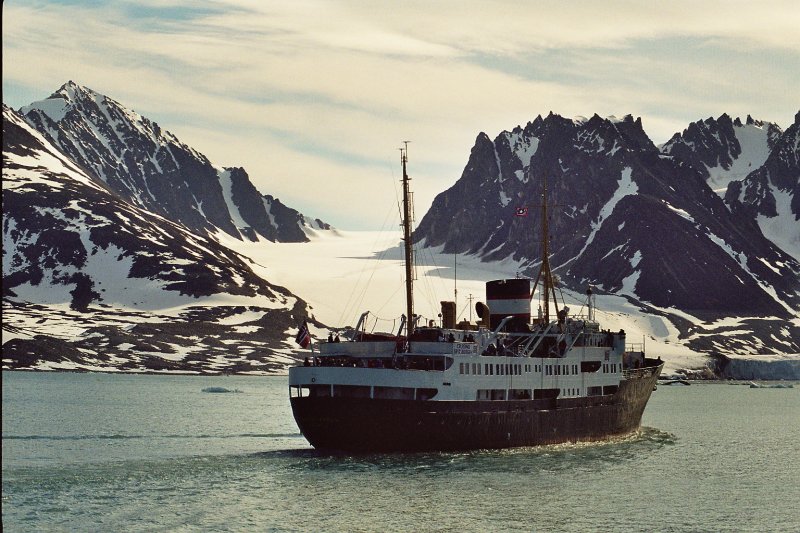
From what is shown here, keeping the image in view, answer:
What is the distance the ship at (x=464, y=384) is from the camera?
6862 cm

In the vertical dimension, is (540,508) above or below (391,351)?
below

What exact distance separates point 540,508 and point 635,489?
10.9 meters

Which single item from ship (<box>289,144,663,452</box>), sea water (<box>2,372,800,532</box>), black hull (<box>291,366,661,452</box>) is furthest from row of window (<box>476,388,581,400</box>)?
sea water (<box>2,372,800,532</box>)

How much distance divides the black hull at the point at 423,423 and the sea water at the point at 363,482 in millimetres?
1091

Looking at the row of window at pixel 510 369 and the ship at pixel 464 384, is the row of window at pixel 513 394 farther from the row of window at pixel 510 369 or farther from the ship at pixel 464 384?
the row of window at pixel 510 369

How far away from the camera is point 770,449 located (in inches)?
3536

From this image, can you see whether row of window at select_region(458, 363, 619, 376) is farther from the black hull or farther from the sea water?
the sea water

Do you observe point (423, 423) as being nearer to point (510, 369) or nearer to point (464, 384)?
point (464, 384)

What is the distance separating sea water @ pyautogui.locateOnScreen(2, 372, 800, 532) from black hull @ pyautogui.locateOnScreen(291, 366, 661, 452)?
1.09m

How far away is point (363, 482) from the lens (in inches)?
2306

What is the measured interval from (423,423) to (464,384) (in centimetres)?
502

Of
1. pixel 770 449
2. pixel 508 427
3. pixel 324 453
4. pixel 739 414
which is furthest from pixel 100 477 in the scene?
pixel 739 414

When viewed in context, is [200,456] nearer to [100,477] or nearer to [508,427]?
[100,477]

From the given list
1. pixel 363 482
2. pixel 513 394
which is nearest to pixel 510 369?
pixel 513 394
